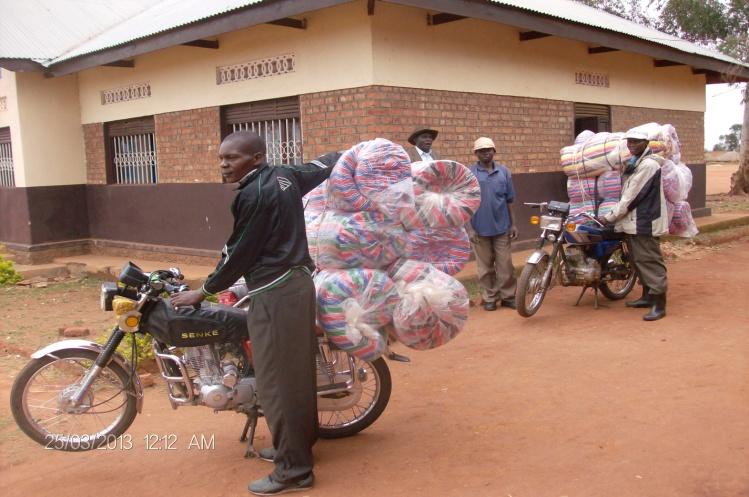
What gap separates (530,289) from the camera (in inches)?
270

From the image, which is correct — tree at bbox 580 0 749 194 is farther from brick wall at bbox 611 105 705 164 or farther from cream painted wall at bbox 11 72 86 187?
cream painted wall at bbox 11 72 86 187

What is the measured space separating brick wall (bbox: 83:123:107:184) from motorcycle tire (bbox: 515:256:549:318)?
310 inches

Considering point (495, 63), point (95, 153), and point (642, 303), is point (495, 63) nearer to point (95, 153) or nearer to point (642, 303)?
point (642, 303)

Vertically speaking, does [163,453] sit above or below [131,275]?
below

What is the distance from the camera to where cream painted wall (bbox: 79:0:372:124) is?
802 centimetres

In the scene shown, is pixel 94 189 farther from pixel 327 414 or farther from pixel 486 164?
pixel 327 414

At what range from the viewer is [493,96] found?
31.2ft

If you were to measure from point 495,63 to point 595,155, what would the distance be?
279 cm

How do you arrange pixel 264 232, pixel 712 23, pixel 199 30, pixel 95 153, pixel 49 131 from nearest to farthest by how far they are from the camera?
1. pixel 264 232
2. pixel 199 30
3. pixel 49 131
4. pixel 95 153
5. pixel 712 23

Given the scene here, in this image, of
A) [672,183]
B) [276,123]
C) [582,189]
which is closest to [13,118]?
[276,123]

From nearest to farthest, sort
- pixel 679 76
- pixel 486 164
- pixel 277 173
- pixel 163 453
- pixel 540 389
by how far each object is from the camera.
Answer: pixel 277 173 → pixel 163 453 → pixel 540 389 → pixel 486 164 → pixel 679 76

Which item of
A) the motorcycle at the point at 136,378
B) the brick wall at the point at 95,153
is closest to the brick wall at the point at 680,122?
the brick wall at the point at 95,153

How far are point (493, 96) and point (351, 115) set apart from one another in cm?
237

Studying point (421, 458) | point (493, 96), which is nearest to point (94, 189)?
point (493, 96)
